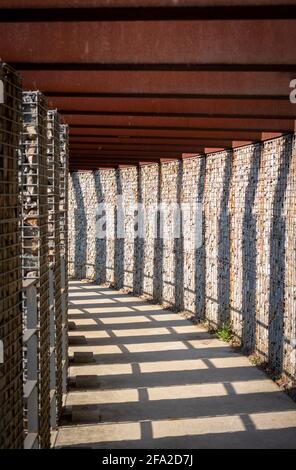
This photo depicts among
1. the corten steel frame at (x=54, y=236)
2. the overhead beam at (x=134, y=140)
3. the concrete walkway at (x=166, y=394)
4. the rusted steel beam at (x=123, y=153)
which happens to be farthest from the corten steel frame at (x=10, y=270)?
the rusted steel beam at (x=123, y=153)

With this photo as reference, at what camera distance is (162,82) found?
8492 mm

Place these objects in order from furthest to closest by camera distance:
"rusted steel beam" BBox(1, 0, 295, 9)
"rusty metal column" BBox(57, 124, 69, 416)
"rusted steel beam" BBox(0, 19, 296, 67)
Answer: "rusty metal column" BBox(57, 124, 69, 416) → "rusted steel beam" BBox(0, 19, 296, 67) → "rusted steel beam" BBox(1, 0, 295, 9)

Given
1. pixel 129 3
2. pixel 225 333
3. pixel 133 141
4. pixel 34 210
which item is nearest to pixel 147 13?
pixel 129 3

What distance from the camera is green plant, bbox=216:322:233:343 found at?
55.3 feet

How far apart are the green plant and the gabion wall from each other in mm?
251

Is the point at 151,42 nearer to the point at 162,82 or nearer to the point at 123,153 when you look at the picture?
the point at 162,82

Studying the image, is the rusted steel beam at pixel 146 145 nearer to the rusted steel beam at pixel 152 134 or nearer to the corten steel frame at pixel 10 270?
the rusted steel beam at pixel 152 134

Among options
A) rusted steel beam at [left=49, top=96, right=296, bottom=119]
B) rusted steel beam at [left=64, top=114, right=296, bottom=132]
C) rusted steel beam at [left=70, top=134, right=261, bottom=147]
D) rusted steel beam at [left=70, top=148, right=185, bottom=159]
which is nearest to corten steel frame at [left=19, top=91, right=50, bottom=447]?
rusted steel beam at [left=49, top=96, right=296, bottom=119]

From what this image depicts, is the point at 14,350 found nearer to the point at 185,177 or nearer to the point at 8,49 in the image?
the point at 8,49

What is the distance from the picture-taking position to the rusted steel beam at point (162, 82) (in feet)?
27.6

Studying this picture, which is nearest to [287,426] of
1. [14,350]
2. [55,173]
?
[55,173]

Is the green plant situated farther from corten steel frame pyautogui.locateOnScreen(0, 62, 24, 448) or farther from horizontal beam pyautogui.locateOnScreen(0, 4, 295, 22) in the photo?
horizontal beam pyautogui.locateOnScreen(0, 4, 295, 22)

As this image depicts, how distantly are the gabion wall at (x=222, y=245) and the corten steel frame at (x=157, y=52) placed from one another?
12.0 feet

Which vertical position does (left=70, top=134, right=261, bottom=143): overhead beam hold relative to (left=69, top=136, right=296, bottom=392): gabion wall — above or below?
above
